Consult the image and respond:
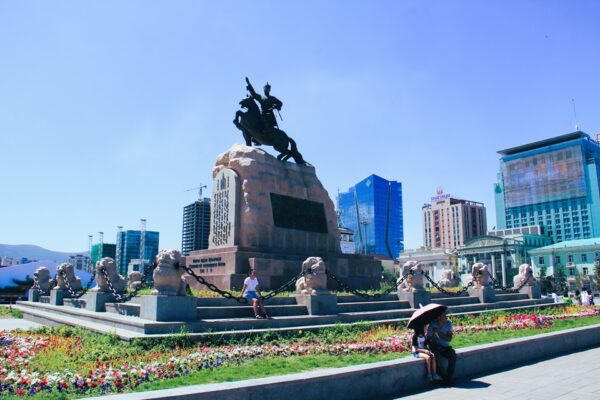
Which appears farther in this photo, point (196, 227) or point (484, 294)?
point (196, 227)

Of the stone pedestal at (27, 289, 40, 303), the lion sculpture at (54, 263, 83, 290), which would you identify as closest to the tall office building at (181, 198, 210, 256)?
the stone pedestal at (27, 289, 40, 303)

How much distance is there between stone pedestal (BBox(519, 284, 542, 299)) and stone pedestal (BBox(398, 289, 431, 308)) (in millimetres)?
7230

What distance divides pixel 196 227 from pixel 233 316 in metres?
57.8

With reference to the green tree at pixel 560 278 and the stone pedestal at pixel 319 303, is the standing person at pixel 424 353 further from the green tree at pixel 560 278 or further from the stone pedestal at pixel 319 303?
the green tree at pixel 560 278

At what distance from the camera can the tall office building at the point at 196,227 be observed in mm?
65688

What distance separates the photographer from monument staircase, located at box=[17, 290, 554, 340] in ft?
29.1

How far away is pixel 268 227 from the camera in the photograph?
16.7m

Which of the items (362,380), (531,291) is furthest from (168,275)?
(531,291)

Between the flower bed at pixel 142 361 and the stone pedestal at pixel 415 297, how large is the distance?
3.07 m

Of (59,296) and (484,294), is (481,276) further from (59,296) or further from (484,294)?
(59,296)

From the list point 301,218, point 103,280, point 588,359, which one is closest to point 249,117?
point 301,218

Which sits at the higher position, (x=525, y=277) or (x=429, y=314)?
(x=525, y=277)

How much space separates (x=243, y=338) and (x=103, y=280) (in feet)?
20.0

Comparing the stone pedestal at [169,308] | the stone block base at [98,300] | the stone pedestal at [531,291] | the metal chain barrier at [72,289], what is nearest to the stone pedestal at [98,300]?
the stone block base at [98,300]
